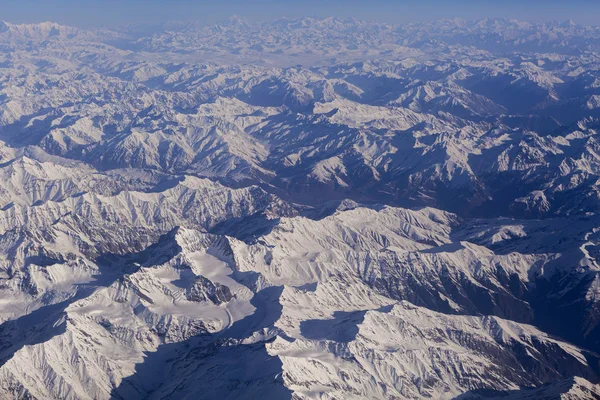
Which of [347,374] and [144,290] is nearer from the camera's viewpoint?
[347,374]

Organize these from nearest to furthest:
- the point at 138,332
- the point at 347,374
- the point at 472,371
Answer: the point at 347,374, the point at 472,371, the point at 138,332

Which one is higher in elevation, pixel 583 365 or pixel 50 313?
pixel 50 313

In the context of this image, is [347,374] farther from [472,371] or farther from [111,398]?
[111,398]

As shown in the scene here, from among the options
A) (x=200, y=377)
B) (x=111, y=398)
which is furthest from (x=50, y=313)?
(x=200, y=377)

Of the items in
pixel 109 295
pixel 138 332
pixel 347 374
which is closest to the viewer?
pixel 347 374

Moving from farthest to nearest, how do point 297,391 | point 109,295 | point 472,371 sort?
point 109,295
point 472,371
point 297,391

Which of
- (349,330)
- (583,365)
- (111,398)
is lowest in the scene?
(583,365)

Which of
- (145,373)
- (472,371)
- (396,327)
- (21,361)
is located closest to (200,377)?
(145,373)

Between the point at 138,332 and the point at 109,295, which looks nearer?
the point at 138,332

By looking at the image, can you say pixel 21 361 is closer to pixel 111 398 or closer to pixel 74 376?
pixel 74 376
